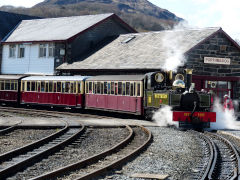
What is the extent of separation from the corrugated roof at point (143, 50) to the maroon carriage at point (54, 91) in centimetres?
283

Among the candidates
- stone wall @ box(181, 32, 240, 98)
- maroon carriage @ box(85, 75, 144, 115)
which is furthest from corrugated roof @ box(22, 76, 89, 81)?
stone wall @ box(181, 32, 240, 98)

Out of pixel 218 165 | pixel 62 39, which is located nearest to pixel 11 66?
pixel 62 39

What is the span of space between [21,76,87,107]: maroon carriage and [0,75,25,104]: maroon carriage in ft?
1.91

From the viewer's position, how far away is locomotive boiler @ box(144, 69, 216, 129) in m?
16.7

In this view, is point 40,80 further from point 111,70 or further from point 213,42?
point 213,42

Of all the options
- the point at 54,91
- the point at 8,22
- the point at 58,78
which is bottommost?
the point at 54,91

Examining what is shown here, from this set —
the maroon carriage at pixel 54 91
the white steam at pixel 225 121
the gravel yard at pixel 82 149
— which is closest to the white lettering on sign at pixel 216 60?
the white steam at pixel 225 121

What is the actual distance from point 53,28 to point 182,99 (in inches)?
915

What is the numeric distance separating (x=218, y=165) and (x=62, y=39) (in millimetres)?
26034

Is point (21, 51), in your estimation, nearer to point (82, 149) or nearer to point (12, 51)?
point (12, 51)

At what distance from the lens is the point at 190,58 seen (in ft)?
84.6

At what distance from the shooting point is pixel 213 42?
27.1 meters

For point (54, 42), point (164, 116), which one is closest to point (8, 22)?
point (54, 42)

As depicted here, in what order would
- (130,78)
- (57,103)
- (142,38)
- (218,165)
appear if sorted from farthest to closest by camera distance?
(142,38), (57,103), (130,78), (218,165)
